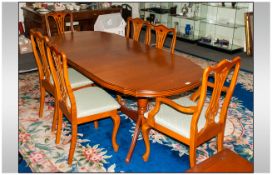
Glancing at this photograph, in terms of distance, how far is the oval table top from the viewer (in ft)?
7.55

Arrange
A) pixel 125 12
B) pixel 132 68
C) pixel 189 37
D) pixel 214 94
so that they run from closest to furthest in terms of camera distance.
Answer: pixel 214 94 < pixel 132 68 < pixel 189 37 < pixel 125 12

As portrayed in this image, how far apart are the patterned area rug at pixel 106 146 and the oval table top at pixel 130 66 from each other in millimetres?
659

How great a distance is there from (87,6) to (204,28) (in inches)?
88.8

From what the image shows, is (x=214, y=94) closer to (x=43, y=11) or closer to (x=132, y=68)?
(x=132, y=68)

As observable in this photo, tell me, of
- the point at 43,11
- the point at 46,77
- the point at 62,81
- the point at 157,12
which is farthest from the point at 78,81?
the point at 157,12

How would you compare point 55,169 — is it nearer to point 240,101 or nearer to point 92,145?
point 92,145

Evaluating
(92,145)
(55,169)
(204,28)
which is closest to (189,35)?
(204,28)

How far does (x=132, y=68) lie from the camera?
263cm

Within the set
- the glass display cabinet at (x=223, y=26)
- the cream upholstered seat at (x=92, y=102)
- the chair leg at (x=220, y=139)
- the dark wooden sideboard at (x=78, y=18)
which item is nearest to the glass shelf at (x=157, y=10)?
→ the glass display cabinet at (x=223, y=26)

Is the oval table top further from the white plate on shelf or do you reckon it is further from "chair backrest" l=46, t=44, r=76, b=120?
the white plate on shelf

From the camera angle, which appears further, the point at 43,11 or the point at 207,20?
the point at 207,20

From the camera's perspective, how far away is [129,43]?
11.0ft

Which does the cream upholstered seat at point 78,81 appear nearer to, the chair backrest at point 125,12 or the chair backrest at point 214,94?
the chair backrest at point 214,94

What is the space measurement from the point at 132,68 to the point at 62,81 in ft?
1.88
